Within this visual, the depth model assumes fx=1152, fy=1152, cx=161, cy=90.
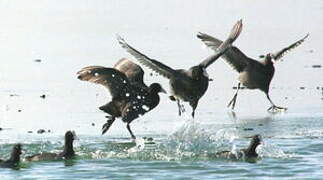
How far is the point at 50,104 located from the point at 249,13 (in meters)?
11.0

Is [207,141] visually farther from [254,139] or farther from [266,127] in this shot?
[266,127]

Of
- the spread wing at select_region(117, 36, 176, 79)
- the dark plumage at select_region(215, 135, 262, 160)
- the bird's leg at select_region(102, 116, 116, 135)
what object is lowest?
the dark plumage at select_region(215, 135, 262, 160)

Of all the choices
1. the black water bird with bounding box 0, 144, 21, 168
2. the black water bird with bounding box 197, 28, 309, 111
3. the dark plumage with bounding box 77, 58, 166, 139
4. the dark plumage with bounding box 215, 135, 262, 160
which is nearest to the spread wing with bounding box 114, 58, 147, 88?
the dark plumage with bounding box 77, 58, 166, 139

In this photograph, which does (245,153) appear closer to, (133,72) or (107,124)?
(107,124)

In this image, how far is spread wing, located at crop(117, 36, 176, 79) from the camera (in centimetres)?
1507

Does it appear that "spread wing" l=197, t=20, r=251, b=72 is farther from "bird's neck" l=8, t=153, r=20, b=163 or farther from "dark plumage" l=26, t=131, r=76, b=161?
"bird's neck" l=8, t=153, r=20, b=163

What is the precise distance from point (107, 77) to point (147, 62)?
61cm

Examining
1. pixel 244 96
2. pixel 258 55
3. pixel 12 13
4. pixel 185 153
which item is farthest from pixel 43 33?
pixel 185 153

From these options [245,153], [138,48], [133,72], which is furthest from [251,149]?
[138,48]

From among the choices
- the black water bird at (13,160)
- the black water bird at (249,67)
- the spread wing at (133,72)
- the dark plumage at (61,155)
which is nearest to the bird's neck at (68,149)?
the dark plumage at (61,155)

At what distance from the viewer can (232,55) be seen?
61.6ft

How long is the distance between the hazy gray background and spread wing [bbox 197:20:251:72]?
521mm

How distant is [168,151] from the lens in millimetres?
14148

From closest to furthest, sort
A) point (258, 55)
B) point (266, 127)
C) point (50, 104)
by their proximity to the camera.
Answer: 1. point (266, 127)
2. point (50, 104)
3. point (258, 55)
